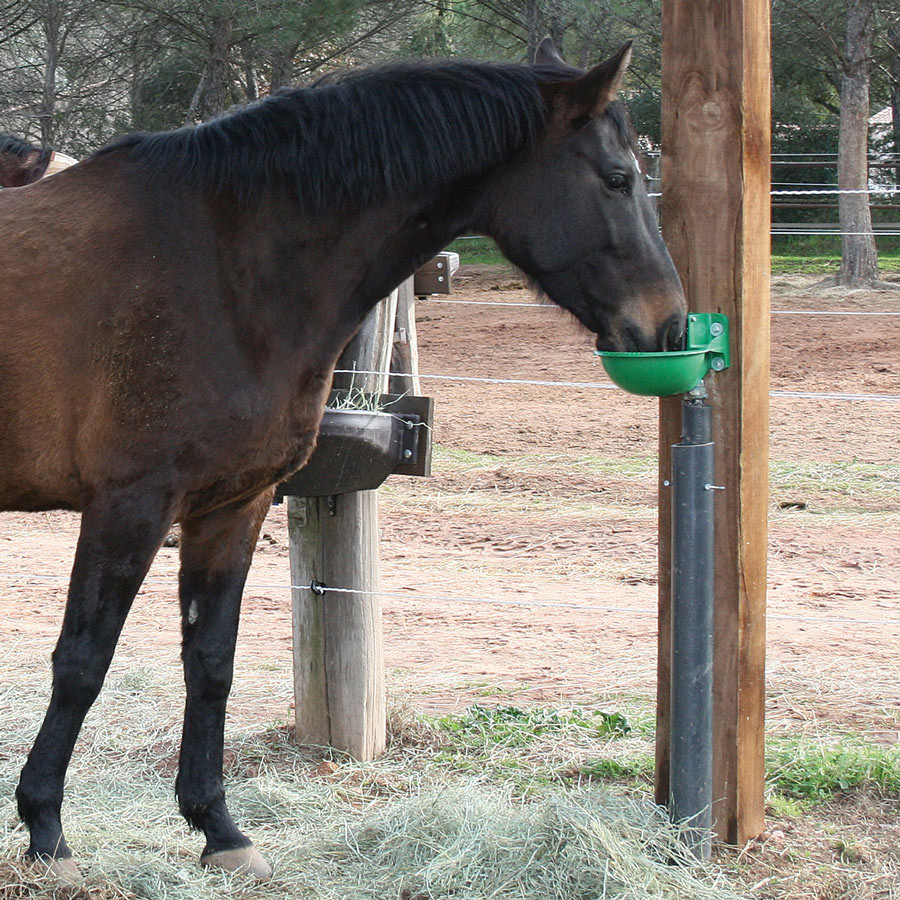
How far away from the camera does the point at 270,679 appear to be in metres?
4.04

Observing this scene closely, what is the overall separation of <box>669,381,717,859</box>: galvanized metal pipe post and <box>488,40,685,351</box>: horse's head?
27cm

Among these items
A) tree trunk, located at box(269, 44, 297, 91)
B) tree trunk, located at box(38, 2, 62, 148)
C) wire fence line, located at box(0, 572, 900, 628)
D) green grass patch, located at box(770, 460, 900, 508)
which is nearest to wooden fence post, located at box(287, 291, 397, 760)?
wire fence line, located at box(0, 572, 900, 628)

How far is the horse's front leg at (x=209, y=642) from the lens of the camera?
2863 mm

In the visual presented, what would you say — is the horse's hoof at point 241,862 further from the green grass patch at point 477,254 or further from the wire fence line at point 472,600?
the green grass patch at point 477,254

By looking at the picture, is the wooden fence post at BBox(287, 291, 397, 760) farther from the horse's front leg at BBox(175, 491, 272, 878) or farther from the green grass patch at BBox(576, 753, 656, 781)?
the green grass patch at BBox(576, 753, 656, 781)

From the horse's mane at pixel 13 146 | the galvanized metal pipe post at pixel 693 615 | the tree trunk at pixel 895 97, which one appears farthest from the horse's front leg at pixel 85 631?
the tree trunk at pixel 895 97

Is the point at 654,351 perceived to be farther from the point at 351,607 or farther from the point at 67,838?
the point at 67,838

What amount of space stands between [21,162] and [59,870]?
8.96ft

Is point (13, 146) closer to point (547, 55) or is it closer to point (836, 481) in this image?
point (547, 55)

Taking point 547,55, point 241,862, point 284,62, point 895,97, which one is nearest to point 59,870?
point 241,862

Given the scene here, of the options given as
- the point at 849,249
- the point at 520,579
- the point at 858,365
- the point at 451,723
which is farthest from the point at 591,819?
the point at 849,249

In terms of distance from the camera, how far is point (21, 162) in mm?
4164

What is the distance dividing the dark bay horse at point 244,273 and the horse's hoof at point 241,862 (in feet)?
1.18

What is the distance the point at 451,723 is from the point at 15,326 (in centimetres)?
184
